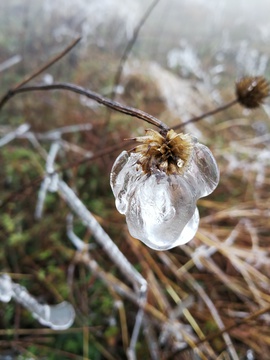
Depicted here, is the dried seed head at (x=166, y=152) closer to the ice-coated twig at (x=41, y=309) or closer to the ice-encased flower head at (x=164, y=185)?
the ice-encased flower head at (x=164, y=185)

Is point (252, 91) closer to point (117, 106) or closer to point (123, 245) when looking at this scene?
point (117, 106)

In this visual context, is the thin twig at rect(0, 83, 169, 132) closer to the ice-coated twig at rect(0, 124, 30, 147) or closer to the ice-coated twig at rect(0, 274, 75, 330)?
the ice-coated twig at rect(0, 274, 75, 330)

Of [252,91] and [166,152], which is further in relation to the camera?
[252,91]

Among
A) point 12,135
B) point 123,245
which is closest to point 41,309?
point 123,245

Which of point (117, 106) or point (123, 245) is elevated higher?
point (117, 106)

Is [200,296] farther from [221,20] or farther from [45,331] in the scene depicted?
[221,20]

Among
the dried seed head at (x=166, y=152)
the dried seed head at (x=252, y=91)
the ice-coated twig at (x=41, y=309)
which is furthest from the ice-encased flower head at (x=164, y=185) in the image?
the ice-coated twig at (x=41, y=309)

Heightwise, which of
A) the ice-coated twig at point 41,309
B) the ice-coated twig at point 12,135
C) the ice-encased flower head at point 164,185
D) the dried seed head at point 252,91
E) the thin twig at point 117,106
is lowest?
the ice-coated twig at point 41,309
